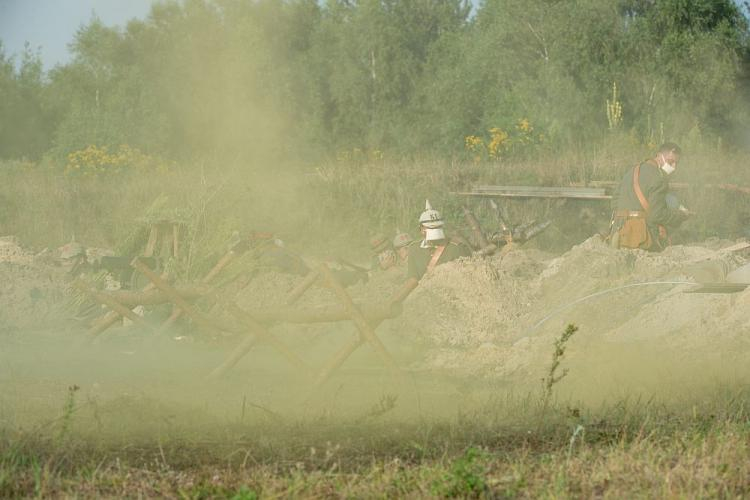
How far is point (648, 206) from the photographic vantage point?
13.3 metres

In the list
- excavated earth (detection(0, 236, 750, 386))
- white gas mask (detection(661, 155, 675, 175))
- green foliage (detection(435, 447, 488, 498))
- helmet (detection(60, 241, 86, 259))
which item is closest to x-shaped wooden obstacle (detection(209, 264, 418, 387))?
excavated earth (detection(0, 236, 750, 386))

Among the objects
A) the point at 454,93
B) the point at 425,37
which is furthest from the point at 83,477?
the point at 425,37

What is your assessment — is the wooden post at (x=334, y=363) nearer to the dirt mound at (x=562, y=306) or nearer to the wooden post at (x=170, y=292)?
the wooden post at (x=170, y=292)

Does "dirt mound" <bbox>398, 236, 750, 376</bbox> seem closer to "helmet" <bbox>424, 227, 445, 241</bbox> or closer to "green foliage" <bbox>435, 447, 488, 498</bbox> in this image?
"helmet" <bbox>424, 227, 445, 241</bbox>

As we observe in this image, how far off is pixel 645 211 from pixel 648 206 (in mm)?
108

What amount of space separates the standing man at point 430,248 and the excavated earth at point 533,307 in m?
0.13

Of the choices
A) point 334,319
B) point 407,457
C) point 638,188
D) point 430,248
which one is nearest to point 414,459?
point 407,457

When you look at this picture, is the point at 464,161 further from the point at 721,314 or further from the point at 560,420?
the point at 560,420

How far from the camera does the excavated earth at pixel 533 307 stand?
34.7 feet

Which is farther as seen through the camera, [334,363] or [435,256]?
[435,256]

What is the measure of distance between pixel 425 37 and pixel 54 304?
43408 millimetres

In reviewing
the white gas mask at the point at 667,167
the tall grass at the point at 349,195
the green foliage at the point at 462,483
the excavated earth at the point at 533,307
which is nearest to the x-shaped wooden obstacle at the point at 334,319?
the excavated earth at the point at 533,307

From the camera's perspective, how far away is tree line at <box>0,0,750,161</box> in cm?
1328

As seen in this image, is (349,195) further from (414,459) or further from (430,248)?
(414,459)
